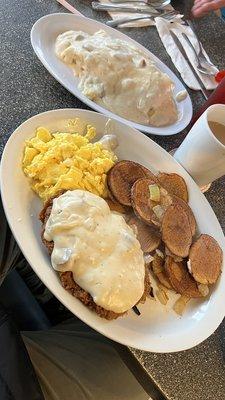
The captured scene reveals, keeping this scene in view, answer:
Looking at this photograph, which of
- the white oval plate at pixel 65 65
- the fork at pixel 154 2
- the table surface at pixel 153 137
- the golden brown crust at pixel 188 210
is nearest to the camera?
the table surface at pixel 153 137

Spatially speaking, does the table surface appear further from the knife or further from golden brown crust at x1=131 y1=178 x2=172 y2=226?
golden brown crust at x1=131 y1=178 x2=172 y2=226

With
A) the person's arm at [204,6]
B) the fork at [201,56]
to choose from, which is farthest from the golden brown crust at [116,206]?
the person's arm at [204,6]

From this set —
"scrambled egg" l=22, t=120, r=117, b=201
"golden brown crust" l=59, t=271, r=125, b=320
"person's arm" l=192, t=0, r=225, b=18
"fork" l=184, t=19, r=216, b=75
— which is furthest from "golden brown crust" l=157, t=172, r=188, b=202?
"person's arm" l=192, t=0, r=225, b=18

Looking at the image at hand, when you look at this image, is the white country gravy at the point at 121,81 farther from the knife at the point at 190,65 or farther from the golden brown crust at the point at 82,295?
the golden brown crust at the point at 82,295

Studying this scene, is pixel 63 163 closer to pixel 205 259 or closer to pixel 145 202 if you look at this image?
pixel 145 202

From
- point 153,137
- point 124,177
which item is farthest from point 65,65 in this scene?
point 124,177

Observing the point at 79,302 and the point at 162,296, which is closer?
the point at 79,302
